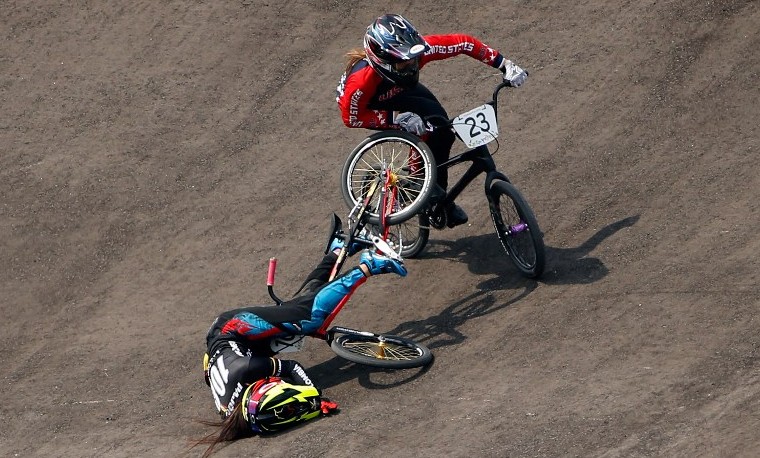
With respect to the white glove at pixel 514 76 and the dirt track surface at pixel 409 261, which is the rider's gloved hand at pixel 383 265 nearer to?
the dirt track surface at pixel 409 261

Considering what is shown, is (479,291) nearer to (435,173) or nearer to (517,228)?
(517,228)

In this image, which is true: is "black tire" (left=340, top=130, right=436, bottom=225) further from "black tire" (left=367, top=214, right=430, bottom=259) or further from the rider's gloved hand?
"black tire" (left=367, top=214, right=430, bottom=259)

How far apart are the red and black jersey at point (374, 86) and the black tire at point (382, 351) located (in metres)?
Result: 2.22

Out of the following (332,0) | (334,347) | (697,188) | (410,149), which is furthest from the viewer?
(332,0)

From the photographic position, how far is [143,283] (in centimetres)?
1192

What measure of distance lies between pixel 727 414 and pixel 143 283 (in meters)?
6.75

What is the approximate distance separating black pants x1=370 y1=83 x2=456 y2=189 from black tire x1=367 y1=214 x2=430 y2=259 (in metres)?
0.73

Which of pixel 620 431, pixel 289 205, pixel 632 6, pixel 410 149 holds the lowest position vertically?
pixel 289 205

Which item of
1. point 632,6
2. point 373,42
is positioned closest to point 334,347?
point 373,42

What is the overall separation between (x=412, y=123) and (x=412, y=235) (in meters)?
1.57

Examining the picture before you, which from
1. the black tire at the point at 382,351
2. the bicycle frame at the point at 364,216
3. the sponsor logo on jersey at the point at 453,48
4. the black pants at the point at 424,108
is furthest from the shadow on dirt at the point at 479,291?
the sponsor logo on jersey at the point at 453,48

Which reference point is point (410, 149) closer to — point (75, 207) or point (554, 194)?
point (554, 194)

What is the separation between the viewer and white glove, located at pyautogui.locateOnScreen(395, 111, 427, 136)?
1047 cm

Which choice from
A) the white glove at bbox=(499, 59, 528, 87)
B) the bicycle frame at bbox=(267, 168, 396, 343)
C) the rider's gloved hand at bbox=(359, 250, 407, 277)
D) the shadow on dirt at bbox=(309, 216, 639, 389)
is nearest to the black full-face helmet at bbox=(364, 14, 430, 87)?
the white glove at bbox=(499, 59, 528, 87)
